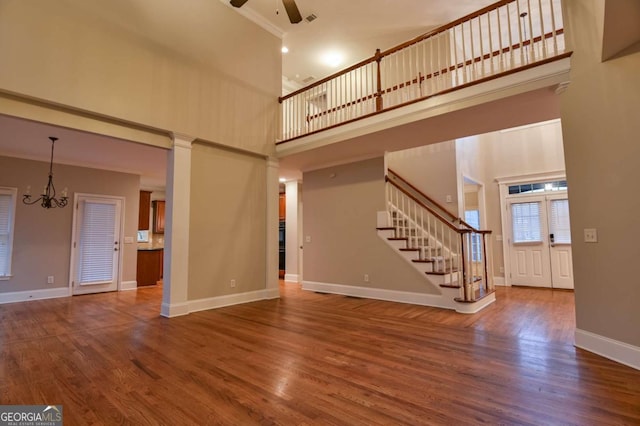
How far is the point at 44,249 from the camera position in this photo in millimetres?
5797

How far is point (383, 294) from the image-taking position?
533 cm

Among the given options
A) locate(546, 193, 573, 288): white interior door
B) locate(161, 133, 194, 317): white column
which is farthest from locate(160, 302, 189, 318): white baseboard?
locate(546, 193, 573, 288): white interior door

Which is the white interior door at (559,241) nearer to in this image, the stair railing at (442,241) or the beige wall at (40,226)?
the stair railing at (442,241)

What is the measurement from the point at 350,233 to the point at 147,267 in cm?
496

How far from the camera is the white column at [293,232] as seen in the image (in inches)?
297

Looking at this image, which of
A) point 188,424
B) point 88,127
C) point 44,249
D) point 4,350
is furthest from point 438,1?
point 44,249

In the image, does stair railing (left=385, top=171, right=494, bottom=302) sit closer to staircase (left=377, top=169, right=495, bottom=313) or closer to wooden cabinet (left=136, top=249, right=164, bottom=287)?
staircase (left=377, top=169, right=495, bottom=313)

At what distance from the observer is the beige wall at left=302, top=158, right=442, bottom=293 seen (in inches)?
209

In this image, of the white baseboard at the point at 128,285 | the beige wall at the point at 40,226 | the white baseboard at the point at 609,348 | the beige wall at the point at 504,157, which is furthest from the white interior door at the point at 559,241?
the beige wall at the point at 40,226

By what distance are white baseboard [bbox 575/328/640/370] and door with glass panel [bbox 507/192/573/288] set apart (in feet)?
13.5

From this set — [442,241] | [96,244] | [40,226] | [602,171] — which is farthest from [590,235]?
[40,226]

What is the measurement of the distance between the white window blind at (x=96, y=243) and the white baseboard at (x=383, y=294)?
4.20 m

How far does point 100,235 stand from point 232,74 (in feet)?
14.4

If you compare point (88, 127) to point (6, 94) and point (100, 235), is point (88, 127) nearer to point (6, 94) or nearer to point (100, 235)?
point (6, 94)
